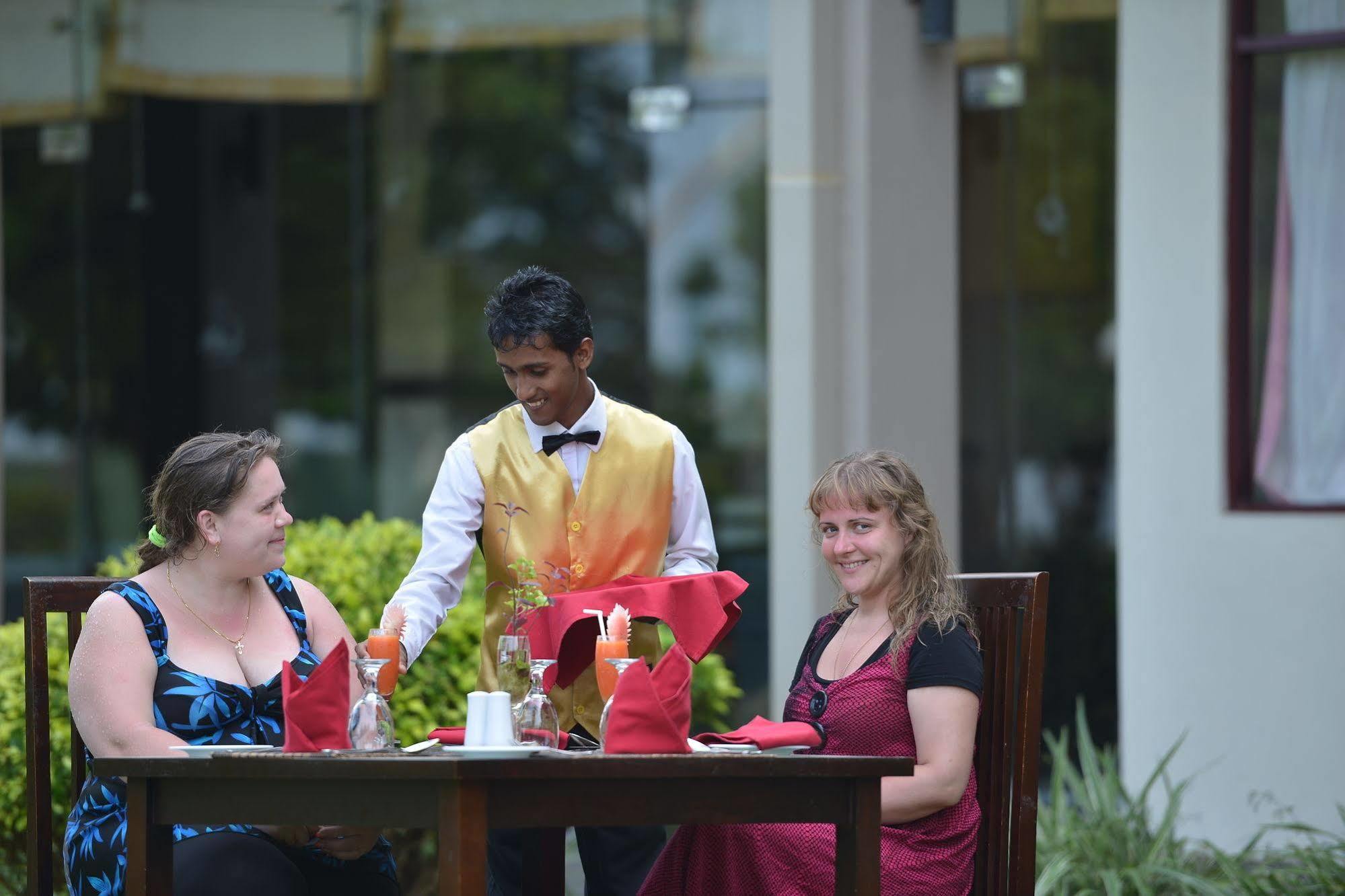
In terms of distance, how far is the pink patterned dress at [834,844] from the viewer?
296 cm

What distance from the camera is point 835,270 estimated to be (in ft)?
20.8

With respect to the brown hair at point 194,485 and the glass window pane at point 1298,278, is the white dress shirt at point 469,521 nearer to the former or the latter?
the brown hair at point 194,485

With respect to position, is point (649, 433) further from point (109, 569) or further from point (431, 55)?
point (431, 55)

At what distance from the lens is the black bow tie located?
3520 mm

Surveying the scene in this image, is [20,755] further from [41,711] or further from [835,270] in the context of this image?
[835,270]

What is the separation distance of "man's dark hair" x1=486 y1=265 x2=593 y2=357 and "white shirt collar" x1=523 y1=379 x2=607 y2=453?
0.54ft

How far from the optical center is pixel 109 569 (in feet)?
15.9

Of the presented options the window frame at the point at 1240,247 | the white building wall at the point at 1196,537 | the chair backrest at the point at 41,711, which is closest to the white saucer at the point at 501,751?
the chair backrest at the point at 41,711

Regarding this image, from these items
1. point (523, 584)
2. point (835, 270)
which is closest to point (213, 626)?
point (523, 584)

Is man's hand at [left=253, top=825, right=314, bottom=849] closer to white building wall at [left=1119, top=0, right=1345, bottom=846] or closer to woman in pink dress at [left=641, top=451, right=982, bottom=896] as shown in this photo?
woman in pink dress at [left=641, top=451, right=982, bottom=896]

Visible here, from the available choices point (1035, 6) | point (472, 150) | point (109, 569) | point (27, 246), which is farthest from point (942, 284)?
point (27, 246)

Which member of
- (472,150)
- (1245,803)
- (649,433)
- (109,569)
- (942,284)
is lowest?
(1245,803)

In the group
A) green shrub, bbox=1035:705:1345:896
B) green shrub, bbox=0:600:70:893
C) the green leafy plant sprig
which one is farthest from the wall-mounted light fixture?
green shrub, bbox=0:600:70:893

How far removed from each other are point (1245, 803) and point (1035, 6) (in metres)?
3.49
